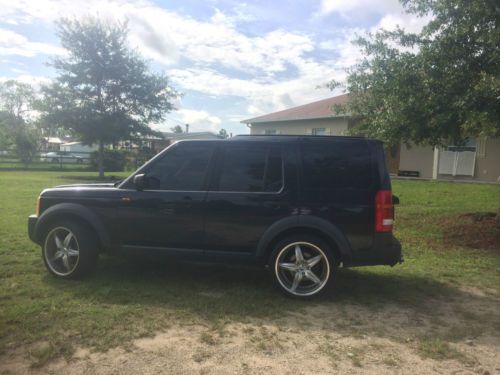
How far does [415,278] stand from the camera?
6.07 meters

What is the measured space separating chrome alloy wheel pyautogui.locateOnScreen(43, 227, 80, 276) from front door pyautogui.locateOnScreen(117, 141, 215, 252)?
68cm

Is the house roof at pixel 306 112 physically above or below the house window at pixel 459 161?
above

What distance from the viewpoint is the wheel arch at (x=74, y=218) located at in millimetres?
5395

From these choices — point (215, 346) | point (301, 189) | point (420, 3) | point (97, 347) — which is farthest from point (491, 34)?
point (97, 347)

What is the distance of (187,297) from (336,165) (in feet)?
7.29

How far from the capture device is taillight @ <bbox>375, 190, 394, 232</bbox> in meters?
4.87

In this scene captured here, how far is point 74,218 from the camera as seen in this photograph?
5508mm

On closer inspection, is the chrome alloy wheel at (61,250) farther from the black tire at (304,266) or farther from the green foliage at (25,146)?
the green foliage at (25,146)

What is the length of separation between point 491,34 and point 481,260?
358cm

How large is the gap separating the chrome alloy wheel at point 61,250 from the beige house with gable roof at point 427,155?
42.9ft

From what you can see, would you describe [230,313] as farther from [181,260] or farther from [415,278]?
[415,278]

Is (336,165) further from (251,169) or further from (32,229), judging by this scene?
(32,229)

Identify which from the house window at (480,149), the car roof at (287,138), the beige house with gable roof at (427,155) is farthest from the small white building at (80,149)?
the car roof at (287,138)

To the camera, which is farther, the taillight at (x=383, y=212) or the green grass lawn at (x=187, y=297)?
the taillight at (x=383, y=212)
